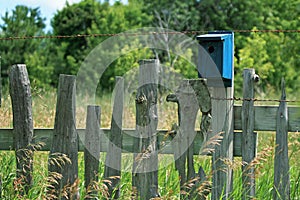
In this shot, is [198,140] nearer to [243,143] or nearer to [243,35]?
[243,143]

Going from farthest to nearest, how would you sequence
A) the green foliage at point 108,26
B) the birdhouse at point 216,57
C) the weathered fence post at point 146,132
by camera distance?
the green foliage at point 108,26 → the birdhouse at point 216,57 → the weathered fence post at point 146,132

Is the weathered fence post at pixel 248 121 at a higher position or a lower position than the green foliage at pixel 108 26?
lower

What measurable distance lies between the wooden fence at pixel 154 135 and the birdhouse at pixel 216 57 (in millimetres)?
93

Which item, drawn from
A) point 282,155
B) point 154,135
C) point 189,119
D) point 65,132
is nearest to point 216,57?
point 189,119

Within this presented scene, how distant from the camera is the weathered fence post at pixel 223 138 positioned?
12.6ft

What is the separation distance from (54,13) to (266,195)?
922 inches

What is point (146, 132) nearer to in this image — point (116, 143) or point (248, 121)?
point (116, 143)

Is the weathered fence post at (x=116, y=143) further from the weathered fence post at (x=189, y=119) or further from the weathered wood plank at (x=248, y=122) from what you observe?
the weathered wood plank at (x=248, y=122)

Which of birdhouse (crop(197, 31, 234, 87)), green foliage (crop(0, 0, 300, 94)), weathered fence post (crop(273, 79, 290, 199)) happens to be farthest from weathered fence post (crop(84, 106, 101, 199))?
green foliage (crop(0, 0, 300, 94))

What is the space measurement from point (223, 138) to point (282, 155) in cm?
41

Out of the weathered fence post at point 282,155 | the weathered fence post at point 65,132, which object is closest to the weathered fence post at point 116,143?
the weathered fence post at point 65,132

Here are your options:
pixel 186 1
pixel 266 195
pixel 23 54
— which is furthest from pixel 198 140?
pixel 186 1

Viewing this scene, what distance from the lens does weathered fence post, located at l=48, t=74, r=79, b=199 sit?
3.76 metres

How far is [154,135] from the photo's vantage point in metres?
3.75
